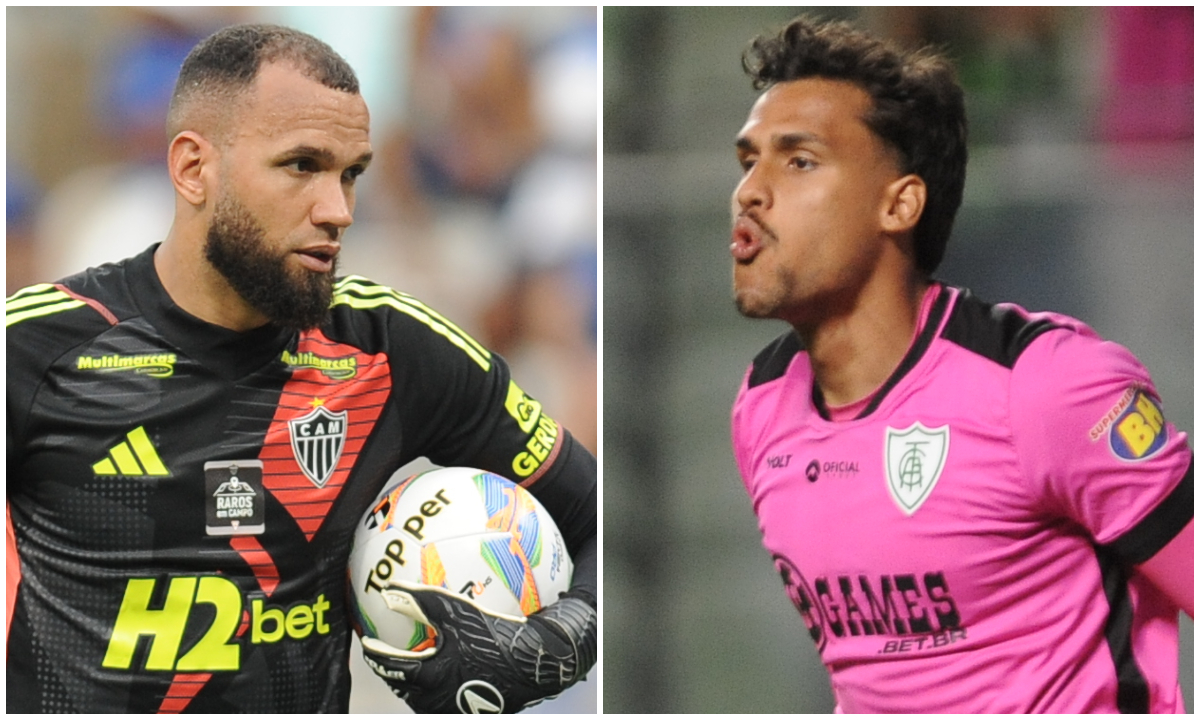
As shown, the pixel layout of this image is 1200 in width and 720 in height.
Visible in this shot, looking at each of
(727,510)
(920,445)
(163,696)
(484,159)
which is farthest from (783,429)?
(163,696)

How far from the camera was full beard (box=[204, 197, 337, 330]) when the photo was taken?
2830 mm

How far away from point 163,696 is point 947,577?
1.69 metres

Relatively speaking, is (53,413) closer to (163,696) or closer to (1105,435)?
(163,696)

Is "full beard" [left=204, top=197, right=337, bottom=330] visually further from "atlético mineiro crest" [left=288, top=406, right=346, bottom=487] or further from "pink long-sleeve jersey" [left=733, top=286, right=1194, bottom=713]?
"pink long-sleeve jersey" [left=733, top=286, right=1194, bottom=713]

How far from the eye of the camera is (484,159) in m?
3.72

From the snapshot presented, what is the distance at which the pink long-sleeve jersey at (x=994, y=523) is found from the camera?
2.71 metres

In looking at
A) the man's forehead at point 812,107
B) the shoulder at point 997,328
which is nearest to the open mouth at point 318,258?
the man's forehead at point 812,107

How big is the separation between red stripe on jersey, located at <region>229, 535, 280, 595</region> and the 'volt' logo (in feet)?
0.13

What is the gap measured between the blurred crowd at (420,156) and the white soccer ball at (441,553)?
1.76 ft

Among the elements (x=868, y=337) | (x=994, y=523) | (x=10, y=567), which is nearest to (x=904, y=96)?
(x=868, y=337)

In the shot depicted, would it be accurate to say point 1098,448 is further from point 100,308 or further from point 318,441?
point 100,308

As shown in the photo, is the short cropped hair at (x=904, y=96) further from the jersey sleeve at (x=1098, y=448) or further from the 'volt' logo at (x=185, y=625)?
the 'volt' logo at (x=185, y=625)

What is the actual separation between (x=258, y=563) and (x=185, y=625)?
19 cm

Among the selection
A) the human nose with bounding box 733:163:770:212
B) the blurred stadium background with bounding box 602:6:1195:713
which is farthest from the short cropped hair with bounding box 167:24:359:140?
the blurred stadium background with bounding box 602:6:1195:713
